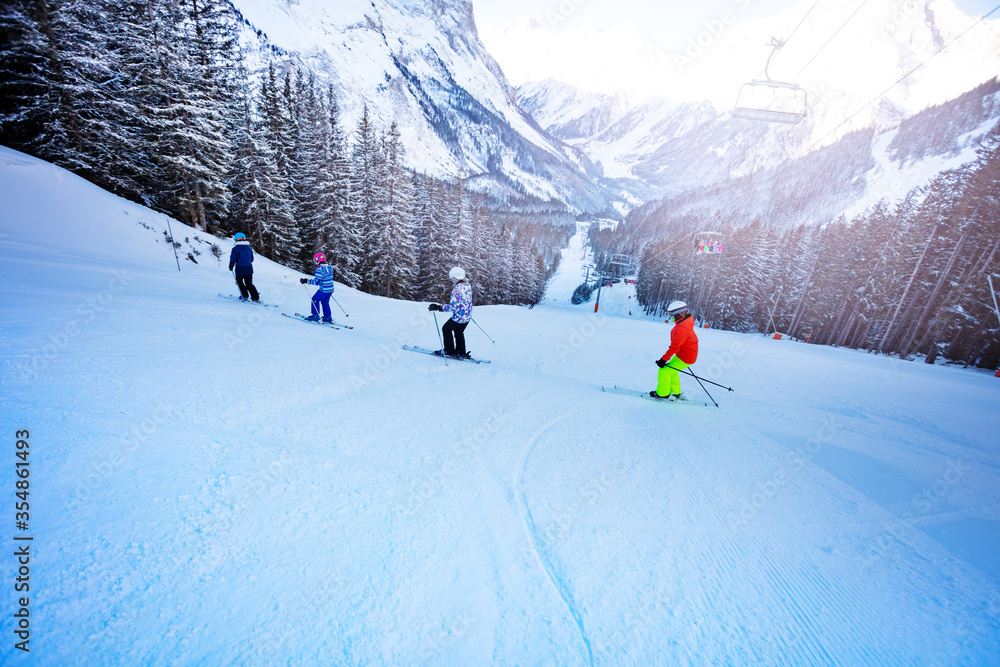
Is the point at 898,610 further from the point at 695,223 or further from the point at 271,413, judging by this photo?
the point at 695,223

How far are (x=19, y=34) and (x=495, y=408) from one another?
90.8ft

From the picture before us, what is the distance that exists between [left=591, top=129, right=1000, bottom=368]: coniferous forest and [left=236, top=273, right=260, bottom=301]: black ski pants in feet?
114

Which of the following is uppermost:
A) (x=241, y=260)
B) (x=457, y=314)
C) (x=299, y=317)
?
(x=241, y=260)

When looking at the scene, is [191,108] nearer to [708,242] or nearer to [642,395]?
[642,395]

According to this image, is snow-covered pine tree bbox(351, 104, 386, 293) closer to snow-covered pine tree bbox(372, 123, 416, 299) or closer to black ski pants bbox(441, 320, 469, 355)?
snow-covered pine tree bbox(372, 123, 416, 299)

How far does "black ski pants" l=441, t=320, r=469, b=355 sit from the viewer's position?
7574 millimetres

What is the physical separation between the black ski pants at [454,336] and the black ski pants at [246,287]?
6577mm

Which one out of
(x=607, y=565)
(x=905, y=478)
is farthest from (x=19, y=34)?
(x=905, y=478)

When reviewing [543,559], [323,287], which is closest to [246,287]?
[323,287]

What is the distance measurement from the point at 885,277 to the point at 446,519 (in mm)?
41493

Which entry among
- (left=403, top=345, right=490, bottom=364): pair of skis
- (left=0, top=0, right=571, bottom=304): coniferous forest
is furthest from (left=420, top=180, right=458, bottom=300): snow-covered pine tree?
(left=403, top=345, right=490, bottom=364): pair of skis

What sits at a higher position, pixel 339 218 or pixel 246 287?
pixel 339 218

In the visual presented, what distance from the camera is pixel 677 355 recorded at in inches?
259

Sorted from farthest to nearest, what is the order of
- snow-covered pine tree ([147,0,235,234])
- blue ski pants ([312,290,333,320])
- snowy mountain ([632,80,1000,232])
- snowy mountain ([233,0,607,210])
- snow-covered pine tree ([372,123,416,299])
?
snowy mountain ([233,0,607,210]) → snowy mountain ([632,80,1000,232]) → snow-covered pine tree ([372,123,416,299]) → snow-covered pine tree ([147,0,235,234]) → blue ski pants ([312,290,333,320])
